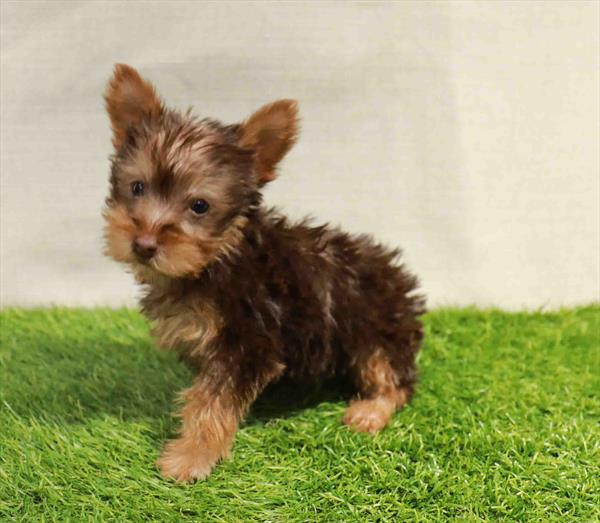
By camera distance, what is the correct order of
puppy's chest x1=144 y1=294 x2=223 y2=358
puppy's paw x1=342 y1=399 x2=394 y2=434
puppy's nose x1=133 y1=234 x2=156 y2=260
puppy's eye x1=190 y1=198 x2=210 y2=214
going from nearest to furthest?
puppy's nose x1=133 y1=234 x2=156 y2=260 < puppy's eye x1=190 y1=198 x2=210 y2=214 < puppy's chest x1=144 y1=294 x2=223 y2=358 < puppy's paw x1=342 y1=399 x2=394 y2=434

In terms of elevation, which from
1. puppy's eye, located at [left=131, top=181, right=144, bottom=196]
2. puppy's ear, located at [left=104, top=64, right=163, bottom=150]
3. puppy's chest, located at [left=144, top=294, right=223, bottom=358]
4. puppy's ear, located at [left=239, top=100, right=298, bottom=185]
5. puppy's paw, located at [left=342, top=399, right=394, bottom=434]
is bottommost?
puppy's paw, located at [left=342, top=399, right=394, bottom=434]

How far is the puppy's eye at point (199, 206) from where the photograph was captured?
221 cm

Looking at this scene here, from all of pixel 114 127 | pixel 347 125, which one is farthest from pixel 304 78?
pixel 114 127

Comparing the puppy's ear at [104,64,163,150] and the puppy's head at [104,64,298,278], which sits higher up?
the puppy's ear at [104,64,163,150]

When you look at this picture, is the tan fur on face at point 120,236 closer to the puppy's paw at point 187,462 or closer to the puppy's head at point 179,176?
the puppy's head at point 179,176

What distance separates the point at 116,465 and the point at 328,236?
1.12m

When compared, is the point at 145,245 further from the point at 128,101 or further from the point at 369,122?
the point at 369,122

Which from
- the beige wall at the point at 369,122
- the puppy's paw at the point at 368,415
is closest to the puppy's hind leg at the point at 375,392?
the puppy's paw at the point at 368,415

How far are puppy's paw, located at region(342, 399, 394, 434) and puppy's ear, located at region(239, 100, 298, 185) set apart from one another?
36.6 inches

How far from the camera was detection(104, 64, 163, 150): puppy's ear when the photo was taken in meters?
2.31

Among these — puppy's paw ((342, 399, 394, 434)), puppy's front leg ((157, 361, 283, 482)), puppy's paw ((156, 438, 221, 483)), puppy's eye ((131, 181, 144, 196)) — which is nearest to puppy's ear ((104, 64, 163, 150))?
puppy's eye ((131, 181, 144, 196))

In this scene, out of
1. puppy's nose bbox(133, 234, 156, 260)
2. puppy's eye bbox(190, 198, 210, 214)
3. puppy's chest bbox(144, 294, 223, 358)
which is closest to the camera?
puppy's nose bbox(133, 234, 156, 260)

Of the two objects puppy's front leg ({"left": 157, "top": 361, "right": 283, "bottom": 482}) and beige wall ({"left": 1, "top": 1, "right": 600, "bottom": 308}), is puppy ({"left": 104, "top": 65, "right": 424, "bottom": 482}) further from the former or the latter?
beige wall ({"left": 1, "top": 1, "right": 600, "bottom": 308})

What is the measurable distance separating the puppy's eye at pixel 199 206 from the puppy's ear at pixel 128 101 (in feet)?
1.14
